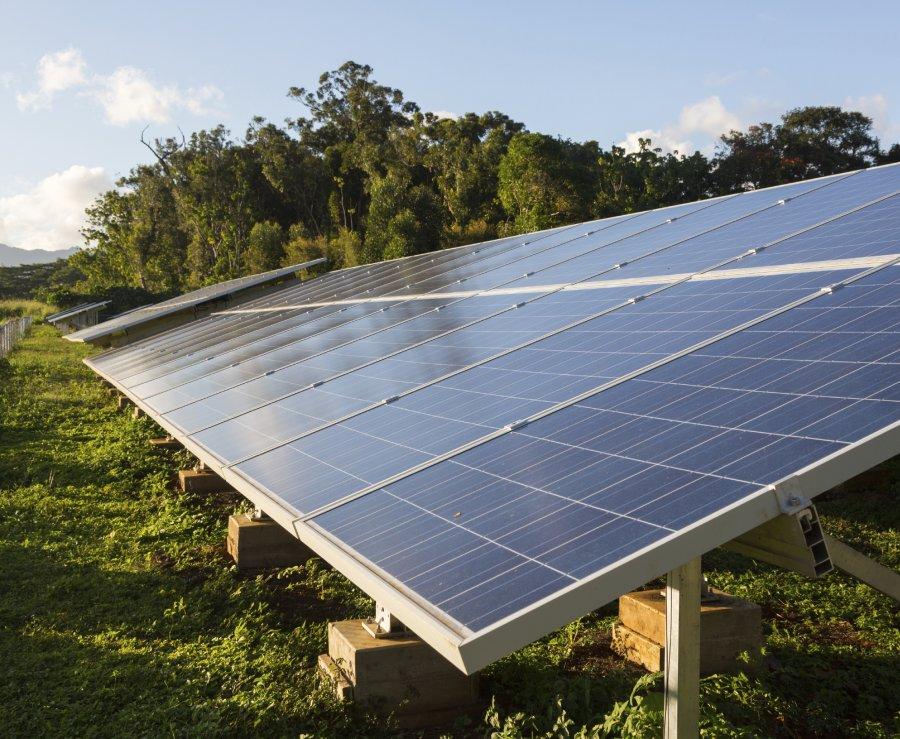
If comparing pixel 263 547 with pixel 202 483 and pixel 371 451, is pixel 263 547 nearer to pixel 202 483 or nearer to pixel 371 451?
pixel 202 483

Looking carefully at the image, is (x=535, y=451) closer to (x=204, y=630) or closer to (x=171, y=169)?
(x=204, y=630)

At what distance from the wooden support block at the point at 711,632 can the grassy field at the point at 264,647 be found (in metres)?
0.19

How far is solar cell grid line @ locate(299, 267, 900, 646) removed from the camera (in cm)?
450

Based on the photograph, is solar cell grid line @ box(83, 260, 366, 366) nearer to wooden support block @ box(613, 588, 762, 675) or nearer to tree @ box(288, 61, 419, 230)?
wooden support block @ box(613, 588, 762, 675)

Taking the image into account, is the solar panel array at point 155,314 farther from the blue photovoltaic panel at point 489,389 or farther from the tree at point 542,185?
the blue photovoltaic panel at point 489,389

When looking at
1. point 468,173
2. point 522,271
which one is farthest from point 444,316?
point 468,173

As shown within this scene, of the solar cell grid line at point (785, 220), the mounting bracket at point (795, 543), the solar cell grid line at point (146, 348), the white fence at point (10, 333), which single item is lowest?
the white fence at point (10, 333)

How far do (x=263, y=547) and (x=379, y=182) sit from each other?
50569 mm

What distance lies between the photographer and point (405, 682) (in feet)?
24.3

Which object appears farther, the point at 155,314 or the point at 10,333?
the point at 10,333

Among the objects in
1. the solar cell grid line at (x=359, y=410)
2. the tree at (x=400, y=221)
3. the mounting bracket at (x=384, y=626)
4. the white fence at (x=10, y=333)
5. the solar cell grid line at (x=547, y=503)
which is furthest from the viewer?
the tree at (x=400, y=221)

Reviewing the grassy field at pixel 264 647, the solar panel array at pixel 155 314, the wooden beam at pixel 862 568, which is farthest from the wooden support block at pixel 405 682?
the solar panel array at pixel 155 314

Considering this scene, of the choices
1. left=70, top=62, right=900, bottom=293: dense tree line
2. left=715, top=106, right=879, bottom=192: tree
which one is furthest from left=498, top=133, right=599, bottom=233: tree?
left=715, top=106, right=879, bottom=192: tree

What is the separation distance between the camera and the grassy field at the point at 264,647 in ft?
23.4
